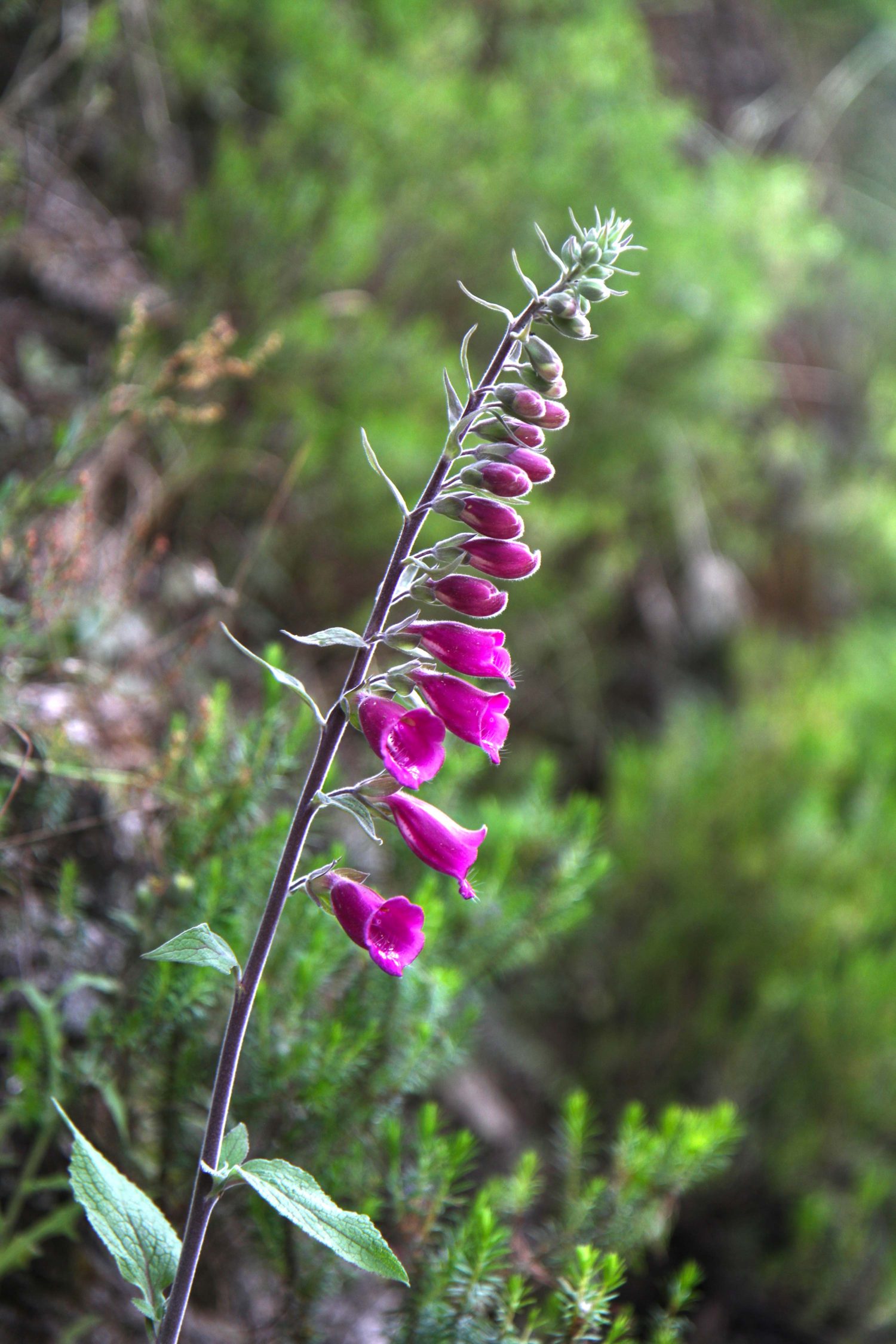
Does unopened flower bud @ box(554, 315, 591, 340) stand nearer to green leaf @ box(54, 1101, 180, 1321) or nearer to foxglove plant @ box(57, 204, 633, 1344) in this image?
foxglove plant @ box(57, 204, 633, 1344)

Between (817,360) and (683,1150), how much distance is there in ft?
18.2

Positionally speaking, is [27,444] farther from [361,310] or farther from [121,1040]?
[121,1040]

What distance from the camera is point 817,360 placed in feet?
19.6

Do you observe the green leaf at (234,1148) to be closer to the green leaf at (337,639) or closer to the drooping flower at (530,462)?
the green leaf at (337,639)

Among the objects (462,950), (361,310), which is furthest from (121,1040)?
(361,310)

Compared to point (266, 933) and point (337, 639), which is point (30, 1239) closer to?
point (266, 933)

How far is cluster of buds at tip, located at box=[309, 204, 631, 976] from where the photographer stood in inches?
37.6

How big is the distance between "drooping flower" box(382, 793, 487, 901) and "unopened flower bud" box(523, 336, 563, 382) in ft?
1.45

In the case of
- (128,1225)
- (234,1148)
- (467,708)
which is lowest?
(128,1225)

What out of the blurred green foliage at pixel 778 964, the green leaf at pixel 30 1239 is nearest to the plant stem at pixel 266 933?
the green leaf at pixel 30 1239

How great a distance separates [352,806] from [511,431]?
16.1 inches

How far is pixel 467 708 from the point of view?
0.99 m

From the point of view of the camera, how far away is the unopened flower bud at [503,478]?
95 centimetres

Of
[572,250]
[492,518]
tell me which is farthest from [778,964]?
[572,250]
